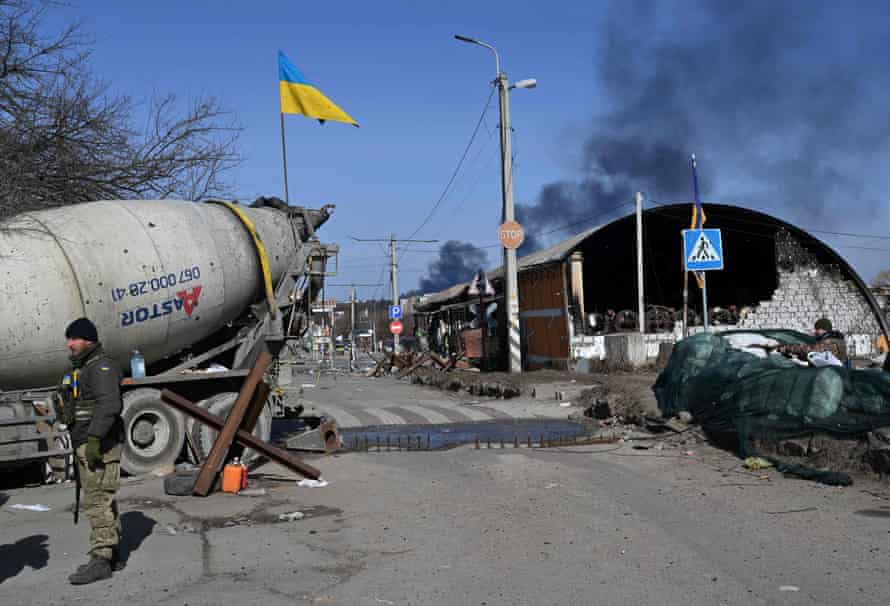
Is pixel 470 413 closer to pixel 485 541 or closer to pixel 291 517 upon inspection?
pixel 291 517

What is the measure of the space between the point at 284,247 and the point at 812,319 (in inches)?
933

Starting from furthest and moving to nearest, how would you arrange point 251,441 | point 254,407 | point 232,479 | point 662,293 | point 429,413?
point 662,293
point 429,413
point 254,407
point 251,441
point 232,479

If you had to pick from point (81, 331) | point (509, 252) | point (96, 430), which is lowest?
point (96, 430)

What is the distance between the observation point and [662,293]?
119 feet

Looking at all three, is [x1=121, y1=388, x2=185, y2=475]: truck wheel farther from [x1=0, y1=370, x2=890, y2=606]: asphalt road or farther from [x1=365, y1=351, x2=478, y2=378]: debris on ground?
[x1=365, y1=351, x2=478, y2=378]: debris on ground

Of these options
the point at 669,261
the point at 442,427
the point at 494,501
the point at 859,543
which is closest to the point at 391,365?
the point at 669,261

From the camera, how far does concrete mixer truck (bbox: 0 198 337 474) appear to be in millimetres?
9906

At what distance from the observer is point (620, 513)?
7.75 m

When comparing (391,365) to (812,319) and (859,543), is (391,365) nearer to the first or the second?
(812,319)

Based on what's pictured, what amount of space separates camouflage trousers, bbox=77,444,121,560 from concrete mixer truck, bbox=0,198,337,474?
12.8ft

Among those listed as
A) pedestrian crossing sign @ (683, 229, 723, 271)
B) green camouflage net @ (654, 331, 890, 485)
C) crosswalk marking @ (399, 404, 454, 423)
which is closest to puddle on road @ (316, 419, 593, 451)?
crosswalk marking @ (399, 404, 454, 423)

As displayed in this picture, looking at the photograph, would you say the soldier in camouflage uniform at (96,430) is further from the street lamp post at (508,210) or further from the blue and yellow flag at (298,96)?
the street lamp post at (508,210)

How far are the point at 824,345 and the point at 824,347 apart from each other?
0.16ft

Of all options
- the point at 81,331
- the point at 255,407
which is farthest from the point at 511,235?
the point at 81,331
